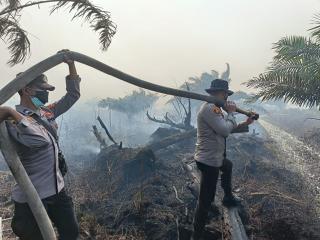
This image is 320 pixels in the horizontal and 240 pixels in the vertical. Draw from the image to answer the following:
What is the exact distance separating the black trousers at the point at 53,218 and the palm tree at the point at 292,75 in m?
7.58

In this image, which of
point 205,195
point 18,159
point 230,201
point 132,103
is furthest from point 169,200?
point 132,103

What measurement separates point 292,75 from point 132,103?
779 inches

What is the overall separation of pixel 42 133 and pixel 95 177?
847 centimetres

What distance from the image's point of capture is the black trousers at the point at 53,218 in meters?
3.06

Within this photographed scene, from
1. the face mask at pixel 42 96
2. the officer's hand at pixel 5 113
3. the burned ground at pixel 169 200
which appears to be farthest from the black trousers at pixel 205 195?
the officer's hand at pixel 5 113

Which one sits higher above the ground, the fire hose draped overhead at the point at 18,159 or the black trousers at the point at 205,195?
the fire hose draped overhead at the point at 18,159

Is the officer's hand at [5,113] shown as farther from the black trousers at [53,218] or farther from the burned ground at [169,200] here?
the burned ground at [169,200]

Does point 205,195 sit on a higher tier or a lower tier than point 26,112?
lower

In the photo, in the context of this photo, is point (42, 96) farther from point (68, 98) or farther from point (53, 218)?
Answer: point (53, 218)

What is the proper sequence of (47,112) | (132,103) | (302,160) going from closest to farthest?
(47,112)
(302,160)
(132,103)

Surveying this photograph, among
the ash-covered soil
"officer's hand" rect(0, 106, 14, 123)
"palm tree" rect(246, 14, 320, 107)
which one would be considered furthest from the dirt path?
"officer's hand" rect(0, 106, 14, 123)

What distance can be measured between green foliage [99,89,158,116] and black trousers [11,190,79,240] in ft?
79.9

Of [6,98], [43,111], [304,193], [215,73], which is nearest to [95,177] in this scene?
[304,193]

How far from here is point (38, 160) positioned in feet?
10.4
